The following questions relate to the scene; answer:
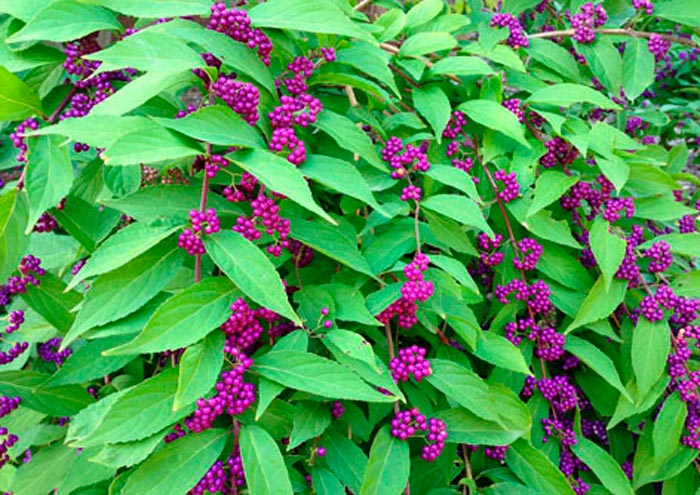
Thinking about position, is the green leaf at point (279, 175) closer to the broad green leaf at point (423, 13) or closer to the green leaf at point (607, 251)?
the green leaf at point (607, 251)

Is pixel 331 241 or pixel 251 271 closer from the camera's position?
pixel 251 271

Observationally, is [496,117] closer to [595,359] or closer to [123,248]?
[595,359]

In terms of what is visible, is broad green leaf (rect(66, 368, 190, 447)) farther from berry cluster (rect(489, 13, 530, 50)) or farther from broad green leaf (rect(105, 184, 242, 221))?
berry cluster (rect(489, 13, 530, 50))

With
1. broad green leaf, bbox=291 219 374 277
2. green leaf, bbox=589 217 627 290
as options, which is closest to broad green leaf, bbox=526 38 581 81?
green leaf, bbox=589 217 627 290

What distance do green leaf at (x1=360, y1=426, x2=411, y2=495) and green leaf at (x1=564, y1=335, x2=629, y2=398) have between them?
589mm

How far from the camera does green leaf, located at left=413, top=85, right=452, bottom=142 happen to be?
1586mm

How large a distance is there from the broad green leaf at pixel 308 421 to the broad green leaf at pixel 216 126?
538 millimetres

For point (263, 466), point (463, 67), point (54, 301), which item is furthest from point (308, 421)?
point (463, 67)

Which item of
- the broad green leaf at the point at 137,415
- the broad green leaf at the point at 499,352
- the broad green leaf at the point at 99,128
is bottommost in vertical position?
the broad green leaf at the point at 499,352

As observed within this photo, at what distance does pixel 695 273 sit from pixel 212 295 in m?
1.29

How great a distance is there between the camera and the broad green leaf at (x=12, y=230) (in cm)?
127

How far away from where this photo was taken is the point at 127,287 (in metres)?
1.10

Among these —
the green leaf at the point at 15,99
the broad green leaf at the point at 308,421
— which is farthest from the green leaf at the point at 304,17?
the broad green leaf at the point at 308,421

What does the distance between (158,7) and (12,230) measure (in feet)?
1.90
